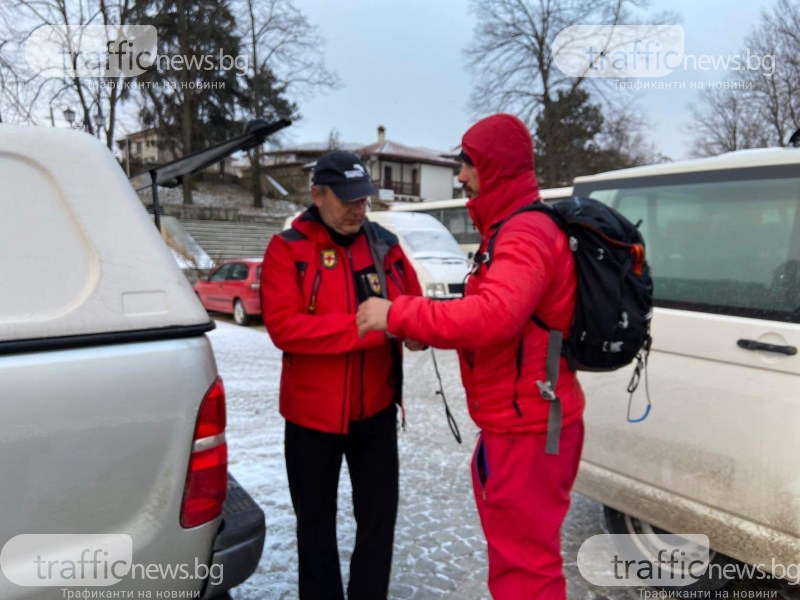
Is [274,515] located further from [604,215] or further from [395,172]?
[395,172]

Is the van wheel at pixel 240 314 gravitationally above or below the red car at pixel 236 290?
below

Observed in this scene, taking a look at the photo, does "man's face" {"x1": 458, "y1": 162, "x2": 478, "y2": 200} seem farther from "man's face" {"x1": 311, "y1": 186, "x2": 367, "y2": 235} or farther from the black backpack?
"man's face" {"x1": 311, "y1": 186, "x2": 367, "y2": 235}

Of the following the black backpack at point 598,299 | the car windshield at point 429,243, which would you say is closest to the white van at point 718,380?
the black backpack at point 598,299

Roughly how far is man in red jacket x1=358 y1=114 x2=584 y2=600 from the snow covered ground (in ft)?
3.63

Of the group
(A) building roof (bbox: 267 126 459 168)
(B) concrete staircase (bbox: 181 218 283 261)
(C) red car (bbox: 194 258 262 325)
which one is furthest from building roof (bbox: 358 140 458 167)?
(C) red car (bbox: 194 258 262 325)

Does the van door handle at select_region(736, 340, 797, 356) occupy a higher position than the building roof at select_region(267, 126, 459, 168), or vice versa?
the building roof at select_region(267, 126, 459, 168)

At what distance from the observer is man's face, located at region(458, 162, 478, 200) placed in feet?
5.90

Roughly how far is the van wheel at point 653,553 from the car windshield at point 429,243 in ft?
28.5

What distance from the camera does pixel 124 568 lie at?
146 cm

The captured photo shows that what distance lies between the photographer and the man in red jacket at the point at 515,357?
1.53 meters

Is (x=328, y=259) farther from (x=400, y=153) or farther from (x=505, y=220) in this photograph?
(x=400, y=153)

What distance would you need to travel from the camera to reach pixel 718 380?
2.25 metres

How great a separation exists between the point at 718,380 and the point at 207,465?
6.44 ft

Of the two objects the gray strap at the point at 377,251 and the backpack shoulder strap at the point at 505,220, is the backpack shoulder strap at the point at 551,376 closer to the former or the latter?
the backpack shoulder strap at the point at 505,220
